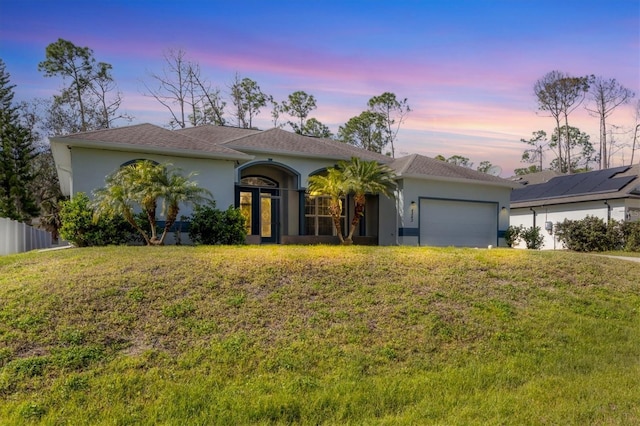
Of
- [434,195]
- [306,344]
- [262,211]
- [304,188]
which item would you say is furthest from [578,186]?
[306,344]

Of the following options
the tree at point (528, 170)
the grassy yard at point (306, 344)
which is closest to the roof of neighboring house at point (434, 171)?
the grassy yard at point (306, 344)

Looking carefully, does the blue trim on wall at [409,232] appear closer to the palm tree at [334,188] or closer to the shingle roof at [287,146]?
the palm tree at [334,188]

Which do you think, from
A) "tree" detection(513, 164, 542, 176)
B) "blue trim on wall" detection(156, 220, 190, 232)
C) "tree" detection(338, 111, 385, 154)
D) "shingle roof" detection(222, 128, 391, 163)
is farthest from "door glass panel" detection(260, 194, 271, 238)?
"tree" detection(513, 164, 542, 176)

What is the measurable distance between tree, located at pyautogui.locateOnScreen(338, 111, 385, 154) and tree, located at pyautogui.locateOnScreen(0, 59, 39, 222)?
85.8ft

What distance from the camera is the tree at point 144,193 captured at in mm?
11547

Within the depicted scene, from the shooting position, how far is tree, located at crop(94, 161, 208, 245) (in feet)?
37.9

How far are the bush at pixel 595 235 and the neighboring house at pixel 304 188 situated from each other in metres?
2.78

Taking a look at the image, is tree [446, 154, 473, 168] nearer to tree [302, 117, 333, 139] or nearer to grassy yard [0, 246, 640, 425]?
tree [302, 117, 333, 139]

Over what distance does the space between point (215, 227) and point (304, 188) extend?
476cm

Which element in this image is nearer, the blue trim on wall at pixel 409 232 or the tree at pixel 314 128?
the blue trim on wall at pixel 409 232

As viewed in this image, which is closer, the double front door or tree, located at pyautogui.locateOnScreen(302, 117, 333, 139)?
the double front door

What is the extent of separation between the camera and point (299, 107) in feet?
131

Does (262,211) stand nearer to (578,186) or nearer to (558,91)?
(578,186)

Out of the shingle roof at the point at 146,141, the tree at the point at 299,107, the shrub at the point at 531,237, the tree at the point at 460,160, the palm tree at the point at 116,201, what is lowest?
the shrub at the point at 531,237
